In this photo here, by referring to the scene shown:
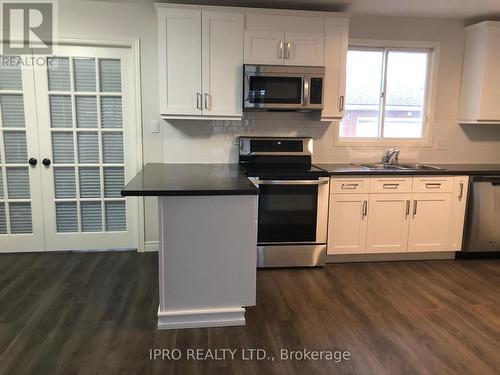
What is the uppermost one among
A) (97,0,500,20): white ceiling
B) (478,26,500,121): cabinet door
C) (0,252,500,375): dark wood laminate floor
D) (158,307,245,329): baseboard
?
(97,0,500,20): white ceiling

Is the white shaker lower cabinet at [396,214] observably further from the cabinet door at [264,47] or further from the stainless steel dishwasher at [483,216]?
the cabinet door at [264,47]

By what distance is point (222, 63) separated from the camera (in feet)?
11.0

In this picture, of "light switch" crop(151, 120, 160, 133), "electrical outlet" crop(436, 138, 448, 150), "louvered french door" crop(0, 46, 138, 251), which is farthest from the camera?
"electrical outlet" crop(436, 138, 448, 150)

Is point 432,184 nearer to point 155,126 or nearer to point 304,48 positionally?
point 304,48

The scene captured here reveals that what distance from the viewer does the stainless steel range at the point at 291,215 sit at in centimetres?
327

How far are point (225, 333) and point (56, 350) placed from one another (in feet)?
3.17

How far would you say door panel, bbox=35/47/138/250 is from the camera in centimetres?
355

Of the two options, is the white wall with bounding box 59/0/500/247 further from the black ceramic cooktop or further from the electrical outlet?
the black ceramic cooktop

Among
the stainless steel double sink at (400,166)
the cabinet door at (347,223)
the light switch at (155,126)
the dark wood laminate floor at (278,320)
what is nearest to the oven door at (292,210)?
the cabinet door at (347,223)

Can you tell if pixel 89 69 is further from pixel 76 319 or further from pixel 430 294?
pixel 430 294

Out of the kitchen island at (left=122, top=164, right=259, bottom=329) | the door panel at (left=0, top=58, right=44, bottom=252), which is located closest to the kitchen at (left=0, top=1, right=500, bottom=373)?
the kitchen island at (left=122, top=164, right=259, bottom=329)

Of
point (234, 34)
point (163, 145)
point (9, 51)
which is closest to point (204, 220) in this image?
point (163, 145)

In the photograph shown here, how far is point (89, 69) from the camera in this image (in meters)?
3.56

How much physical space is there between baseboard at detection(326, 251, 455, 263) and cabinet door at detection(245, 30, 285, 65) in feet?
6.17
